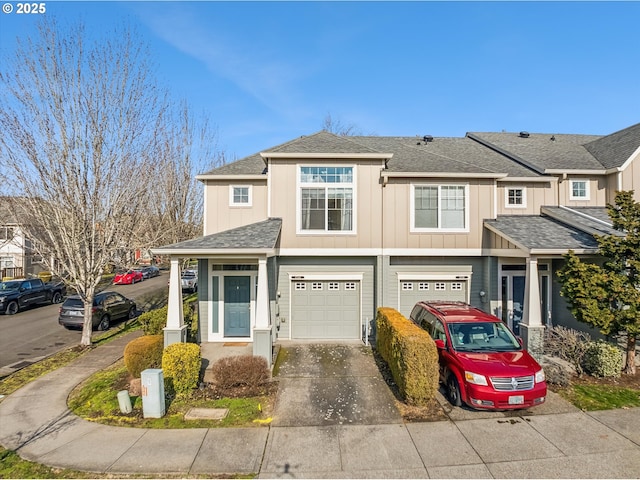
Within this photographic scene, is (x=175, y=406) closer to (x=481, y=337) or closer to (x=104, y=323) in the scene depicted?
(x=481, y=337)

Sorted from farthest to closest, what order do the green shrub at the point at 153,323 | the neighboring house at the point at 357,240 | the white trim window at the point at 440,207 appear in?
the white trim window at the point at 440,207 < the neighboring house at the point at 357,240 < the green shrub at the point at 153,323

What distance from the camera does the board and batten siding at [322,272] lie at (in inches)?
483

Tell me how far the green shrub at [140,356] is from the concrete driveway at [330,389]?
11.1ft

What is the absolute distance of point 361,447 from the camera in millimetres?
6035

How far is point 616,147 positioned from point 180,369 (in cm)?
1862

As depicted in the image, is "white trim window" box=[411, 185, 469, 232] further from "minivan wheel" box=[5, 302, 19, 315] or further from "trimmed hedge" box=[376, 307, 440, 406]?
"minivan wheel" box=[5, 302, 19, 315]

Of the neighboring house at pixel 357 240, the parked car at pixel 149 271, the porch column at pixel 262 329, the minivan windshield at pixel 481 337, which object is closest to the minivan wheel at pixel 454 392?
the minivan windshield at pixel 481 337

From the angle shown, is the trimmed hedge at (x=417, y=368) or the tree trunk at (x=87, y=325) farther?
the tree trunk at (x=87, y=325)

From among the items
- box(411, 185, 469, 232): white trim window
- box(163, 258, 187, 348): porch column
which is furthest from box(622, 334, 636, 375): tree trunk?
box(163, 258, 187, 348): porch column

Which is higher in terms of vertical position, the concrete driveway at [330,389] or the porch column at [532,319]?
the porch column at [532,319]

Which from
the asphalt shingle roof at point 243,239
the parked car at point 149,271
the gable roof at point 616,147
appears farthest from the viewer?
the parked car at point 149,271

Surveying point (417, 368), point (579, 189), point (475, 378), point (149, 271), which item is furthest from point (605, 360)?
point (149, 271)

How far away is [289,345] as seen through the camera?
1177 centimetres

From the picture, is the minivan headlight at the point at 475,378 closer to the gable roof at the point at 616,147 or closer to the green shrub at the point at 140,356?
the green shrub at the point at 140,356
